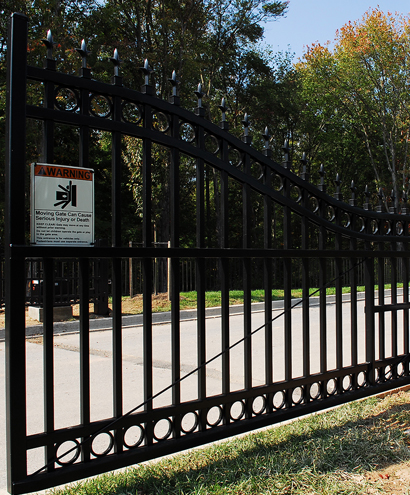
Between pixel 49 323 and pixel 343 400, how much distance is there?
2.82 m

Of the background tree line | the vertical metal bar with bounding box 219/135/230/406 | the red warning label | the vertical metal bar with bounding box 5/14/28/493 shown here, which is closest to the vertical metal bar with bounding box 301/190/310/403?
the vertical metal bar with bounding box 219/135/230/406

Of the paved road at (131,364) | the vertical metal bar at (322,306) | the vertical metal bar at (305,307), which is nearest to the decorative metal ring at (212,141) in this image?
the vertical metal bar at (305,307)

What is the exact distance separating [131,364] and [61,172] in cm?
502

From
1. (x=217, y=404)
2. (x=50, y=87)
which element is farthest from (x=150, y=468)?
(x=50, y=87)

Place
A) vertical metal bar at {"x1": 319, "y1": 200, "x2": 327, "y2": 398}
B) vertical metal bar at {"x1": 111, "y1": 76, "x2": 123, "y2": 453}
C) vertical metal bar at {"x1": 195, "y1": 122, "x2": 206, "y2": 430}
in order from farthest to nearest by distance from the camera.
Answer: vertical metal bar at {"x1": 319, "y1": 200, "x2": 327, "y2": 398}, vertical metal bar at {"x1": 195, "y1": 122, "x2": 206, "y2": 430}, vertical metal bar at {"x1": 111, "y1": 76, "x2": 123, "y2": 453}

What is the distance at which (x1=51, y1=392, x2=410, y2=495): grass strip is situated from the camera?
2986 mm

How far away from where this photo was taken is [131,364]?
720cm

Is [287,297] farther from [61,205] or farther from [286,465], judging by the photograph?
[61,205]

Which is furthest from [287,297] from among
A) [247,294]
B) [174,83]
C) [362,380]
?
[362,380]

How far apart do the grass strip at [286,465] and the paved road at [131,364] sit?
106cm

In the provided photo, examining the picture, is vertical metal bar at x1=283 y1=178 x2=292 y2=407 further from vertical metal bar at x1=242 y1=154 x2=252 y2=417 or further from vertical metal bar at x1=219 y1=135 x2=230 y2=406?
vertical metal bar at x1=219 y1=135 x2=230 y2=406

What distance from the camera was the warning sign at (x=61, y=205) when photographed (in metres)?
2.66

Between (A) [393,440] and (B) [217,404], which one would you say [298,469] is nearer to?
(B) [217,404]

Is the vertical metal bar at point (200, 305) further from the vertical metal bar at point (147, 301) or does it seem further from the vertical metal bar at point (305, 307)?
the vertical metal bar at point (305, 307)
